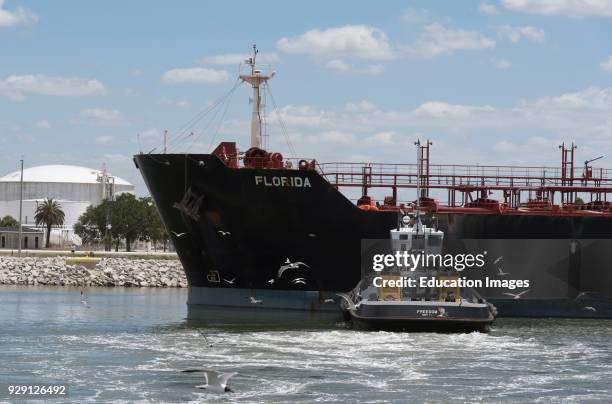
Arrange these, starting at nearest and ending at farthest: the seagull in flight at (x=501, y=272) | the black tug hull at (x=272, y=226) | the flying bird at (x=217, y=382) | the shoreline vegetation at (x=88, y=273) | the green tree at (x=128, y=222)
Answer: the flying bird at (x=217, y=382) → the black tug hull at (x=272, y=226) → the seagull in flight at (x=501, y=272) → the shoreline vegetation at (x=88, y=273) → the green tree at (x=128, y=222)

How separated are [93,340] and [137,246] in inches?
4182

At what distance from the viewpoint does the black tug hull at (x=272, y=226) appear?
4153 centimetres

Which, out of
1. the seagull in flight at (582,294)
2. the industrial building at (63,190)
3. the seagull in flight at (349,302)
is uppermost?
the industrial building at (63,190)

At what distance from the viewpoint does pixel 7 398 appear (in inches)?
954

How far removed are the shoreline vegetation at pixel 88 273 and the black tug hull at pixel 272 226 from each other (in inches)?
1034

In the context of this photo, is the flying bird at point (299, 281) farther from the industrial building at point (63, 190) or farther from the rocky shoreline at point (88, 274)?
the industrial building at point (63, 190)

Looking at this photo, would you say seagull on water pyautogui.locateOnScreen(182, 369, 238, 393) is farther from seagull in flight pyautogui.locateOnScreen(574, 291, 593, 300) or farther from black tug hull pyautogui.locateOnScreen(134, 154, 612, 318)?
seagull in flight pyautogui.locateOnScreen(574, 291, 593, 300)

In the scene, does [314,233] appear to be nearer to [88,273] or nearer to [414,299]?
[414,299]

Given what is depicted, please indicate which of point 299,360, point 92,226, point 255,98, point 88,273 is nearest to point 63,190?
point 92,226

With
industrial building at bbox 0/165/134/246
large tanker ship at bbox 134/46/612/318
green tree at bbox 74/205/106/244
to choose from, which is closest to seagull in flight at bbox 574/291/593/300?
large tanker ship at bbox 134/46/612/318

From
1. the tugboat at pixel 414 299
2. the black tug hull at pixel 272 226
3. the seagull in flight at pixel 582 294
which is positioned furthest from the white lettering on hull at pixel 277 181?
the seagull in flight at pixel 582 294

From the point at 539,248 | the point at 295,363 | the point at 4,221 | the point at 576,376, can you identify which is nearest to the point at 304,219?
the point at 539,248

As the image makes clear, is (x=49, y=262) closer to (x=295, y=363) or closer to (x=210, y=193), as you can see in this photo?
(x=210, y=193)

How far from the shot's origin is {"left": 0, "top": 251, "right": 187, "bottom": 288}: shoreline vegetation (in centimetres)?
6912
